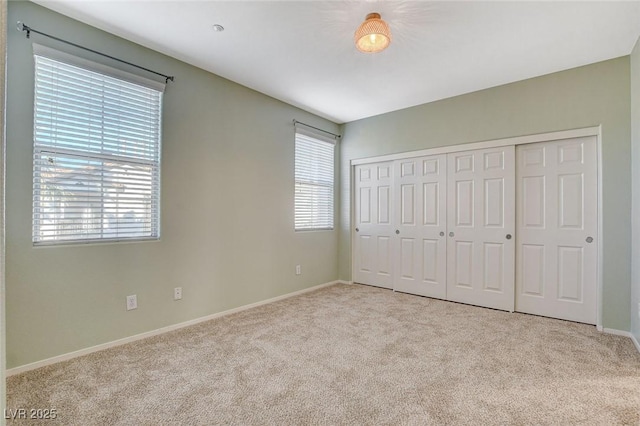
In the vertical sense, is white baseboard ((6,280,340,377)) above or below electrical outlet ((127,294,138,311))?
below

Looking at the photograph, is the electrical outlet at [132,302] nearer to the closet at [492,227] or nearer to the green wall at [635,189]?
the closet at [492,227]

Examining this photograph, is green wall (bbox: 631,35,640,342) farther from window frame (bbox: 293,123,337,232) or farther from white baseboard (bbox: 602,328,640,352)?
window frame (bbox: 293,123,337,232)

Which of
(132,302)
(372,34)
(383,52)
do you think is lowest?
(132,302)

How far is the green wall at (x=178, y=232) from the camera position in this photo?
211cm

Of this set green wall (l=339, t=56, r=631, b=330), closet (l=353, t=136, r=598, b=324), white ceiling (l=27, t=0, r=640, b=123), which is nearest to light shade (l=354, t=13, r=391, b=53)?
white ceiling (l=27, t=0, r=640, b=123)

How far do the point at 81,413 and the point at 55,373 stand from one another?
0.67 meters

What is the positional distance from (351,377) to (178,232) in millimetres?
2062

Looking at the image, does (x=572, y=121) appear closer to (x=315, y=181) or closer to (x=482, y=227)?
(x=482, y=227)

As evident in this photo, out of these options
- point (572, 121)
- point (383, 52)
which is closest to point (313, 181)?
point (383, 52)

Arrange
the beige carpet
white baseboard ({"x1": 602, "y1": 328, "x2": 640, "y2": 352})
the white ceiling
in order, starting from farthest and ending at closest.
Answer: white baseboard ({"x1": 602, "y1": 328, "x2": 640, "y2": 352}), the white ceiling, the beige carpet

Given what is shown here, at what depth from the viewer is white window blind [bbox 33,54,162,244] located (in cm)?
220

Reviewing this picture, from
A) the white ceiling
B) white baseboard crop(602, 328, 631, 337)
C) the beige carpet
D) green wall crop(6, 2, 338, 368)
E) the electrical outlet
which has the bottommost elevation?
the beige carpet

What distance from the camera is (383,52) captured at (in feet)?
9.09

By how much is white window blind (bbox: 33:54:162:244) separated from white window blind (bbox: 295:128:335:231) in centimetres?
193
